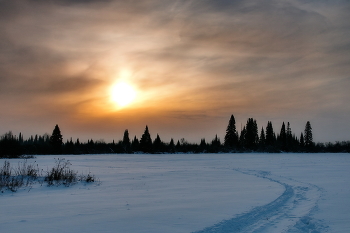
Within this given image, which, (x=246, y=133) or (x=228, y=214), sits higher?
(x=246, y=133)

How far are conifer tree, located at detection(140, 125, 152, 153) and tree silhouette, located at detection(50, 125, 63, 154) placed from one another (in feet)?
90.3

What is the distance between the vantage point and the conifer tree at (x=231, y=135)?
4055 inches

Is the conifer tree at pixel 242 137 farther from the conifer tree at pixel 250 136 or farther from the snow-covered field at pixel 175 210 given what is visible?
the snow-covered field at pixel 175 210

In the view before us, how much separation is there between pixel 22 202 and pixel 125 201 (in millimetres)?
3979

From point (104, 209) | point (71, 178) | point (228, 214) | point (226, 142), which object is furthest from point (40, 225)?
point (226, 142)

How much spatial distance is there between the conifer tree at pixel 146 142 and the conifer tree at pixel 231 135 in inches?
1079

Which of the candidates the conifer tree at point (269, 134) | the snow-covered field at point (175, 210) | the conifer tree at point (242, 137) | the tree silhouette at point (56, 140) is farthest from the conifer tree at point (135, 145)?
the snow-covered field at point (175, 210)

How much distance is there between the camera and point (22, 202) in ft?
36.5

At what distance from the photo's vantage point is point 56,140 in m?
84.6

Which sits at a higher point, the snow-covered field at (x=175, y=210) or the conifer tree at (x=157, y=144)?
the conifer tree at (x=157, y=144)

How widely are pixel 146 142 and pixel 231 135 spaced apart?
3073 cm

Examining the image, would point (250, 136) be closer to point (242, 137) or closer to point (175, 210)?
point (242, 137)

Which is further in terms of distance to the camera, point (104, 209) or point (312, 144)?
point (312, 144)

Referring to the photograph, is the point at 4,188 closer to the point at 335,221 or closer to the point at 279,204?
the point at 279,204
